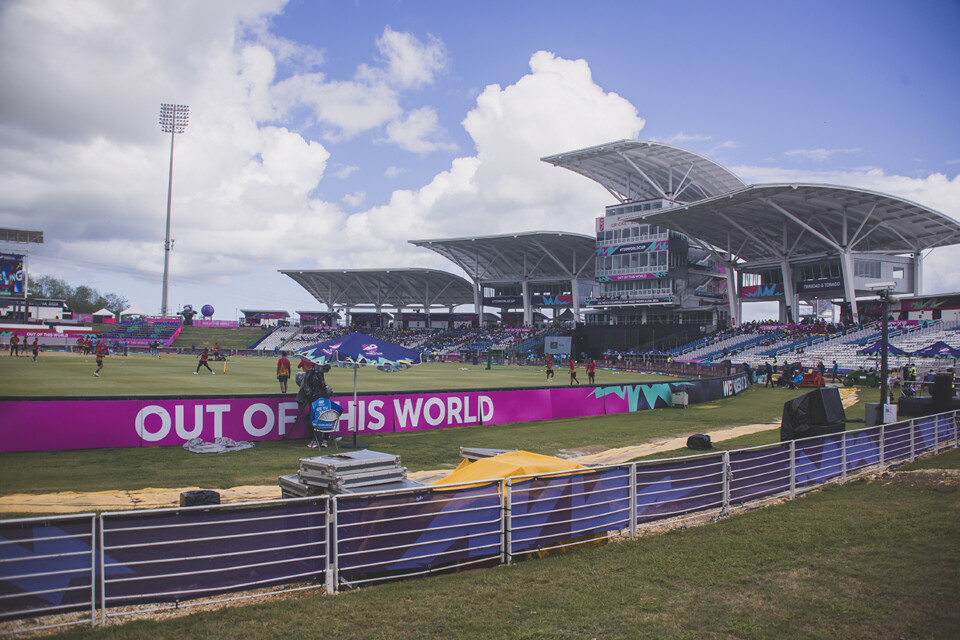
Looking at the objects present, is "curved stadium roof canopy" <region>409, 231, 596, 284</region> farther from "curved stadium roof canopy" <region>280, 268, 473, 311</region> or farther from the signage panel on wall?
the signage panel on wall

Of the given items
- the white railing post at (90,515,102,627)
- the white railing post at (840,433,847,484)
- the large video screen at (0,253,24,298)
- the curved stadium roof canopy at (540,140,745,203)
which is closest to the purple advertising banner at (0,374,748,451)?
the white railing post at (90,515,102,627)

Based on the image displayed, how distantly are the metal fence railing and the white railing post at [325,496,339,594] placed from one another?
1 cm

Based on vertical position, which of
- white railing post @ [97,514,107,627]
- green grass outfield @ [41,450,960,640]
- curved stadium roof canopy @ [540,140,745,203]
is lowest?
green grass outfield @ [41,450,960,640]

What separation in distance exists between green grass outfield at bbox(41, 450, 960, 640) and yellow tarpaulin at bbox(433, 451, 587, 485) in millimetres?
1028

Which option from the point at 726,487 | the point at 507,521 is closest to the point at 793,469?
the point at 726,487

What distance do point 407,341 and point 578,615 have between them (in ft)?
309

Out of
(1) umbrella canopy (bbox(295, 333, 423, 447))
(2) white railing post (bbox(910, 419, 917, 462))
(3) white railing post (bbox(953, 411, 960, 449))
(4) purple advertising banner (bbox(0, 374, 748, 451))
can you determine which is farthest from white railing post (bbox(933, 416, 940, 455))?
(1) umbrella canopy (bbox(295, 333, 423, 447))

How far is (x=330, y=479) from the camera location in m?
7.11

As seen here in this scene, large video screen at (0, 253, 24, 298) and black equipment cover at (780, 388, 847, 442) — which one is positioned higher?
large video screen at (0, 253, 24, 298)

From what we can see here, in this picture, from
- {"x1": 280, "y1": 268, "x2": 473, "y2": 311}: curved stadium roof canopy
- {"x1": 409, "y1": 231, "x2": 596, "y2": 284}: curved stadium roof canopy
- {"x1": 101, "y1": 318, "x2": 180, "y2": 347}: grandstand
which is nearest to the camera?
{"x1": 409, "y1": 231, "x2": 596, "y2": 284}: curved stadium roof canopy

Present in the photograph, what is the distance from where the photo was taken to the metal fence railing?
498 cm

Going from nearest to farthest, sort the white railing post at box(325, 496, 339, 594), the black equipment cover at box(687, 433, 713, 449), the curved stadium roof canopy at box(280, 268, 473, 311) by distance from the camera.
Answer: the white railing post at box(325, 496, 339, 594)
the black equipment cover at box(687, 433, 713, 449)
the curved stadium roof canopy at box(280, 268, 473, 311)

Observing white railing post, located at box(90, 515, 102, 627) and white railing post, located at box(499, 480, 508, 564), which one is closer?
white railing post, located at box(90, 515, 102, 627)

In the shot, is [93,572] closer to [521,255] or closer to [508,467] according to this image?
[508,467]
